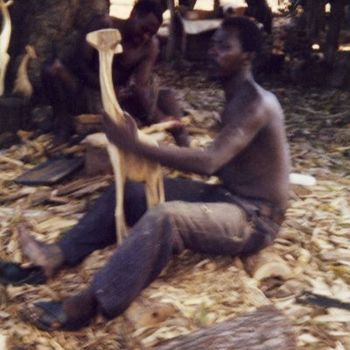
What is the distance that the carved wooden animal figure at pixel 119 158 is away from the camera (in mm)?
3709

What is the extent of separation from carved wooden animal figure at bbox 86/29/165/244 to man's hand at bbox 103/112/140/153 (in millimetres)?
30

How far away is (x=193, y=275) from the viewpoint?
3.93m

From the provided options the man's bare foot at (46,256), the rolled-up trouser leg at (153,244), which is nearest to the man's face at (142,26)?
the man's bare foot at (46,256)

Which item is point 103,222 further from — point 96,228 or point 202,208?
point 202,208

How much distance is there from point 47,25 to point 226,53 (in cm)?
378

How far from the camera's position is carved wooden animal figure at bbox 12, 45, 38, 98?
6902mm

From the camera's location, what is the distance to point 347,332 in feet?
11.5

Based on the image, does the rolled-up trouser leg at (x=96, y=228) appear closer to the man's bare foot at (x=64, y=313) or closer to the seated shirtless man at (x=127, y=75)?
the man's bare foot at (x=64, y=313)

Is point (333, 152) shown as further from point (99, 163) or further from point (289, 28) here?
point (289, 28)

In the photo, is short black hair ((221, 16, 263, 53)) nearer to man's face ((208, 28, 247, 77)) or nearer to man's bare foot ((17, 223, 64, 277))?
man's face ((208, 28, 247, 77))

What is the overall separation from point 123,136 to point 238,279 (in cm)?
99

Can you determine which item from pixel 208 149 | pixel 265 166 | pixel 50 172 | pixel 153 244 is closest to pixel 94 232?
pixel 153 244

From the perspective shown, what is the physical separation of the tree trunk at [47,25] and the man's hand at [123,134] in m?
3.55

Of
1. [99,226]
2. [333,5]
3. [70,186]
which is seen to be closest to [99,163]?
[70,186]
